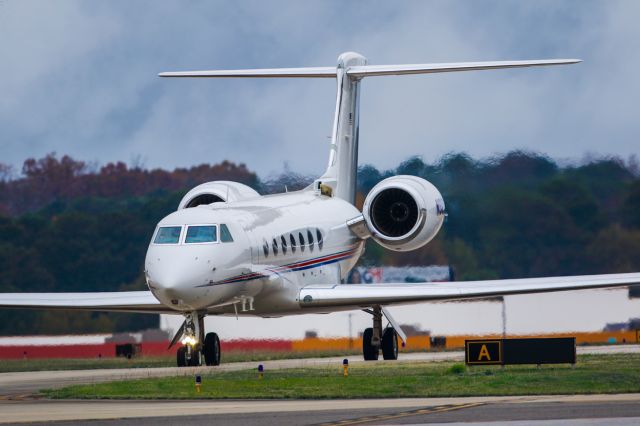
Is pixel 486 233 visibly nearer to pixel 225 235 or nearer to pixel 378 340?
pixel 378 340

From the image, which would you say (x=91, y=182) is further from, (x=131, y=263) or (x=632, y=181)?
(x=632, y=181)

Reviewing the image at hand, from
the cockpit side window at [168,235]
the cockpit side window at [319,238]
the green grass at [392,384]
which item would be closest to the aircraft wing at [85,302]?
the cockpit side window at [168,235]

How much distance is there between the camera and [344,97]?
35469 millimetres

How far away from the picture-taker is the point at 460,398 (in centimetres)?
1984

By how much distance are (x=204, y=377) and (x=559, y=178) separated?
54.2ft

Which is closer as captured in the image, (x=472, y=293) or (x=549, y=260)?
(x=472, y=293)

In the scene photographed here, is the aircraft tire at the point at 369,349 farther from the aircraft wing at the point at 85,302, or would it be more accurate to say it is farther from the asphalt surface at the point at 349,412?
the asphalt surface at the point at 349,412

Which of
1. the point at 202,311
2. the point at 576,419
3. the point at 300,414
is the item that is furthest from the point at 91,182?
the point at 576,419

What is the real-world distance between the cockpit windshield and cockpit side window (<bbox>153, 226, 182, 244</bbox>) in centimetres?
19

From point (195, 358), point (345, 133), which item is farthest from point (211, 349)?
point (345, 133)

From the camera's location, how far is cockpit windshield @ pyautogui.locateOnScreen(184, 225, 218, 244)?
25828 millimetres

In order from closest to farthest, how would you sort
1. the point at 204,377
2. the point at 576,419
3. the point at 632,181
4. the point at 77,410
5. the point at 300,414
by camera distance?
the point at 576,419
the point at 300,414
the point at 77,410
the point at 204,377
the point at 632,181

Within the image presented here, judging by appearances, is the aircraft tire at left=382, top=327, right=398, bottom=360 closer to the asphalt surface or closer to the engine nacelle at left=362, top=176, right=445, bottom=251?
the engine nacelle at left=362, top=176, right=445, bottom=251

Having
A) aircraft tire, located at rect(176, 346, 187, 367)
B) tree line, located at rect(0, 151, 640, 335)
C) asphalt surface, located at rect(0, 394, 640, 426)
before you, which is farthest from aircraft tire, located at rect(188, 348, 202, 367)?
tree line, located at rect(0, 151, 640, 335)
